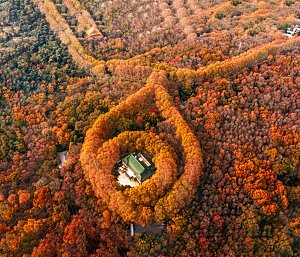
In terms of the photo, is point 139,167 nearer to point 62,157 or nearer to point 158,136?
point 158,136

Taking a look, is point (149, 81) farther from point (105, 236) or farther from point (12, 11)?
point (12, 11)

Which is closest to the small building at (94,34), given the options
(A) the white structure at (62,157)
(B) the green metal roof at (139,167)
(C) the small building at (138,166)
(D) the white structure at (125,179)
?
(A) the white structure at (62,157)

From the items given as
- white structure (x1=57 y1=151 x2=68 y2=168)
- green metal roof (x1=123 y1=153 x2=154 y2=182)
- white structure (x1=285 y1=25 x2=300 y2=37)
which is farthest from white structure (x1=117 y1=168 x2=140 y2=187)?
white structure (x1=285 y1=25 x2=300 y2=37)

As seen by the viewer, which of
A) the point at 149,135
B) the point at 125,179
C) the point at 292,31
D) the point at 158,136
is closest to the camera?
the point at 125,179

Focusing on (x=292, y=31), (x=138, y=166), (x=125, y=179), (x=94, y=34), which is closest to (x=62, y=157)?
(x=125, y=179)

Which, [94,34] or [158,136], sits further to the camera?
[94,34]

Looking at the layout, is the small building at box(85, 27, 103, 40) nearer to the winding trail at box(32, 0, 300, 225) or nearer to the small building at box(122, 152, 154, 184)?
the winding trail at box(32, 0, 300, 225)

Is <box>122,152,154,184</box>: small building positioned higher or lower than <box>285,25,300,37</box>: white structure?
higher
